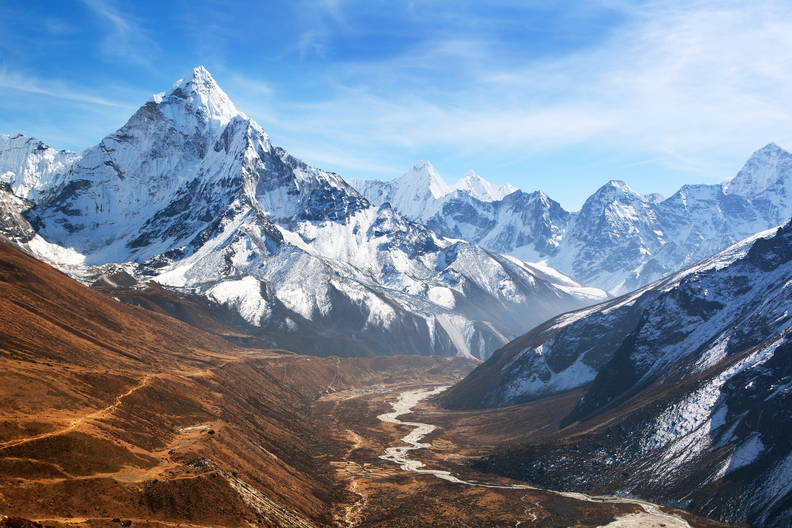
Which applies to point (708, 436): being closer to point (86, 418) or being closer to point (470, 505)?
point (470, 505)

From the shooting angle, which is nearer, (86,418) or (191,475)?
(191,475)

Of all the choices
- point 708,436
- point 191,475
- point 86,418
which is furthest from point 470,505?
point 86,418

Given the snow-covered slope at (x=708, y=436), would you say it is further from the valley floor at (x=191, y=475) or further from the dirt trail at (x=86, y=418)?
the dirt trail at (x=86, y=418)

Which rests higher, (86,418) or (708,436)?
(86,418)

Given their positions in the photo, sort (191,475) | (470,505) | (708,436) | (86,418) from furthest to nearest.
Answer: (708,436)
(470,505)
(86,418)
(191,475)

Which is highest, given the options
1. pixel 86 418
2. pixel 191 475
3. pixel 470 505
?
pixel 86 418

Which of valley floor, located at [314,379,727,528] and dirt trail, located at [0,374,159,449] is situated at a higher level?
dirt trail, located at [0,374,159,449]

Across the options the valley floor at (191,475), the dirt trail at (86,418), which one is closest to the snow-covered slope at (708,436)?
the valley floor at (191,475)

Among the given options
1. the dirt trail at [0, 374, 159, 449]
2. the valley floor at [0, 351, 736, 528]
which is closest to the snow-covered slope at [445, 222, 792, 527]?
the valley floor at [0, 351, 736, 528]

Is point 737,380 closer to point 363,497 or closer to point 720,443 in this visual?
point 720,443

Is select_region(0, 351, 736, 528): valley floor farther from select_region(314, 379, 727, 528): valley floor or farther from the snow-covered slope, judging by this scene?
the snow-covered slope

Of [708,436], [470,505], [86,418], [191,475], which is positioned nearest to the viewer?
[191,475]
